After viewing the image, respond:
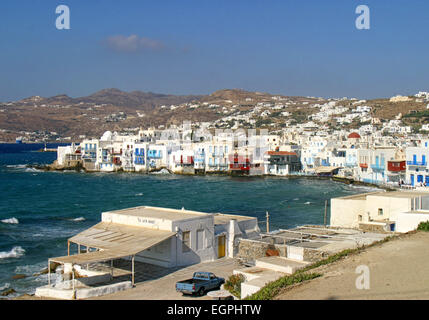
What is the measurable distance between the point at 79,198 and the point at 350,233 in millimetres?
32081

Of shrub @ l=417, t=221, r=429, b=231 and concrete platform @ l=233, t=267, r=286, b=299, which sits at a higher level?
shrub @ l=417, t=221, r=429, b=231

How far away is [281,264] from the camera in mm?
13289

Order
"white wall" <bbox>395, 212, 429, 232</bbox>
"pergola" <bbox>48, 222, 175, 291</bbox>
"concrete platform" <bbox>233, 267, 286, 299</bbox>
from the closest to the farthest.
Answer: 1. "concrete platform" <bbox>233, 267, 286, 299</bbox>
2. "pergola" <bbox>48, 222, 175, 291</bbox>
3. "white wall" <bbox>395, 212, 429, 232</bbox>

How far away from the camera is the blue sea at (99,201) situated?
23469mm

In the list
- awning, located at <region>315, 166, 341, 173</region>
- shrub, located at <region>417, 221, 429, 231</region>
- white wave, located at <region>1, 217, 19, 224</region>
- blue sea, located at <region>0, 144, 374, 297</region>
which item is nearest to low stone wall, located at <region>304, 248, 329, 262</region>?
shrub, located at <region>417, 221, 429, 231</region>

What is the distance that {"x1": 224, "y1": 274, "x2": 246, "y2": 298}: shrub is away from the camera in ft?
40.9

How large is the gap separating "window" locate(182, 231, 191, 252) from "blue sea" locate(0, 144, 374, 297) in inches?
205

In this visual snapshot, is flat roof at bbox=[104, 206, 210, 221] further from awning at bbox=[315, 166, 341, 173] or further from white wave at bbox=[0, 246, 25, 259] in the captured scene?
awning at bbox=[315, 166, 341, 173]

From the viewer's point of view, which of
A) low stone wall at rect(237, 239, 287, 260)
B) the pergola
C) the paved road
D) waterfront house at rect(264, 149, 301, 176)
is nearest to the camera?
the paved road

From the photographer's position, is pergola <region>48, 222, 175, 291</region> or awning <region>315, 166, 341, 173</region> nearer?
pergola <region>48, 222, 175, 291</region>

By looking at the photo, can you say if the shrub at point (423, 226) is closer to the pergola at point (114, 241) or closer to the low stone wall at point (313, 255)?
the low stone wall at point (313, 255)

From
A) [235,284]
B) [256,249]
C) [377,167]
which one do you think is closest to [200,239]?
[256,249]

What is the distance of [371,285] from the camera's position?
10.2 metres

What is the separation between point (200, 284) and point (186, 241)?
3.69 m
